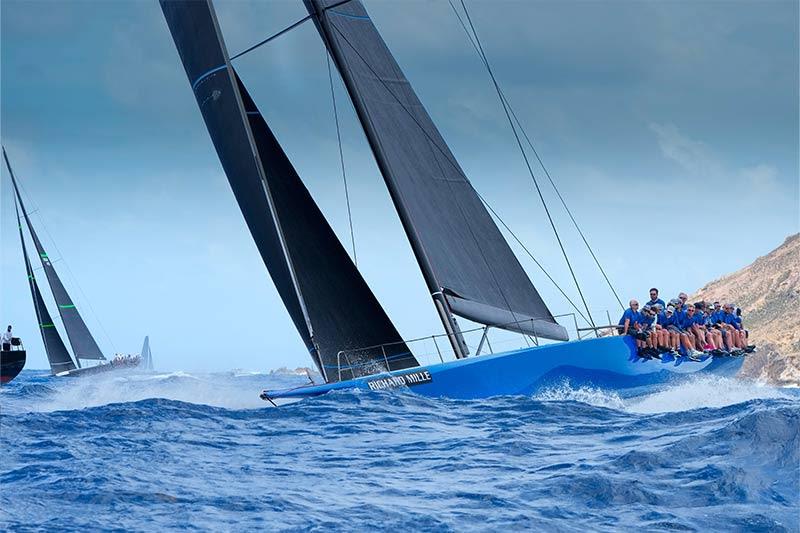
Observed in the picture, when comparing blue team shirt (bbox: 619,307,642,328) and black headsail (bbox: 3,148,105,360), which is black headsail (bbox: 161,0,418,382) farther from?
black headsail (bbox: 3,148,105,360)

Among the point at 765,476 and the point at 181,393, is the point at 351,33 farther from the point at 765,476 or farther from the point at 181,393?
the point at 765,476

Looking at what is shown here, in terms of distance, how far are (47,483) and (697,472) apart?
493cm

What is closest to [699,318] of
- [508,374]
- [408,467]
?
[508,374]

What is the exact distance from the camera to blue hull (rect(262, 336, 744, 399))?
37.6 feet

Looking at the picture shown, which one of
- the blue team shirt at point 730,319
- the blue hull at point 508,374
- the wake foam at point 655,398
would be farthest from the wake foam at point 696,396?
the blue team shirt at point 730,319

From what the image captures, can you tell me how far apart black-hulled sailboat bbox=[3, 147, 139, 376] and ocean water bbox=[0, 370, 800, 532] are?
33.6 meters

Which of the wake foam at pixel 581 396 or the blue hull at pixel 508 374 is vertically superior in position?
the blue hull at pixel 508 374

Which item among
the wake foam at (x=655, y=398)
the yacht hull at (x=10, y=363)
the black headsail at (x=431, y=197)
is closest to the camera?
the wake foam at (x=655, y=398)

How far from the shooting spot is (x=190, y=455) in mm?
8297

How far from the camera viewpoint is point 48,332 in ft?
151

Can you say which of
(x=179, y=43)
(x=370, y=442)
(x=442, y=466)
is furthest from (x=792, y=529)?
(x=179, y=43)

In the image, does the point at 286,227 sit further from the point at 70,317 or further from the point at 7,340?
the point at 70,317

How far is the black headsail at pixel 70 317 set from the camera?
144ft

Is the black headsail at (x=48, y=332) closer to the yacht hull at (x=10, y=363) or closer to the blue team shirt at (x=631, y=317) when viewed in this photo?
the yacht hull at (x=10, y=363)
